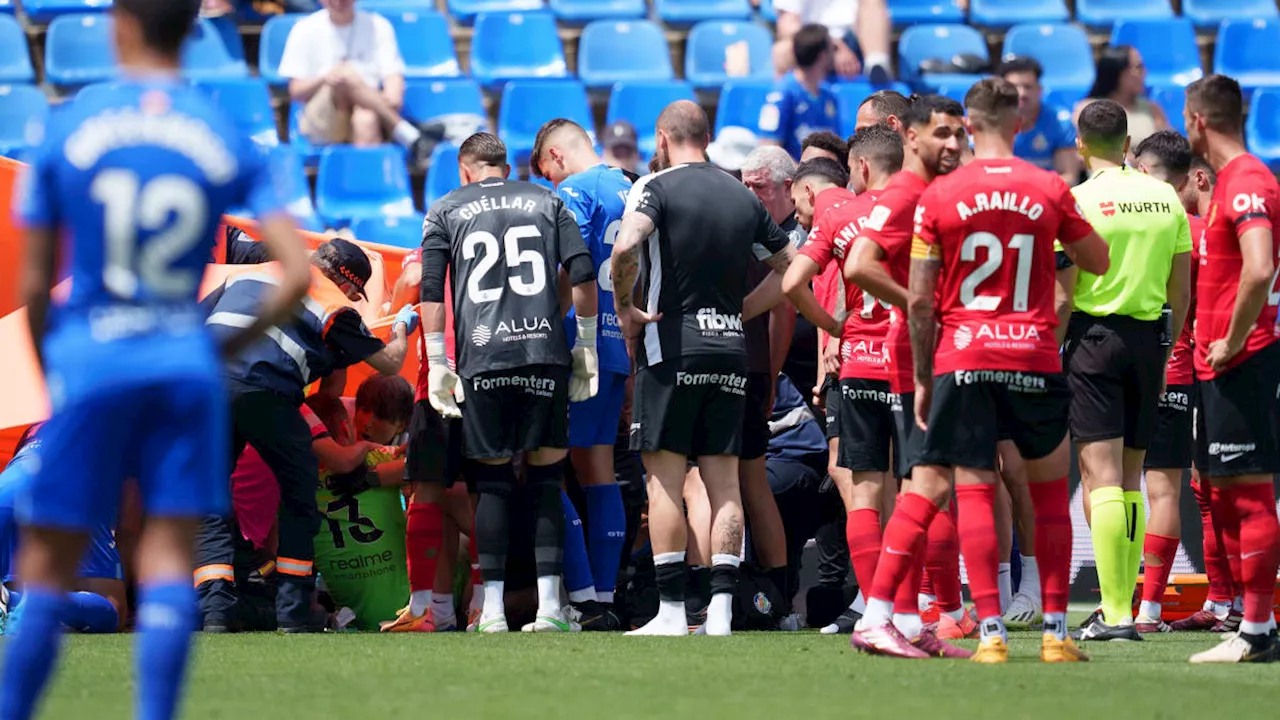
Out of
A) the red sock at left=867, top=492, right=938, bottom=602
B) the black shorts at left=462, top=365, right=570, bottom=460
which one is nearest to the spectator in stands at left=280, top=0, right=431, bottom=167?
the black shorts at left=462, top=365, right=570, bottom=460

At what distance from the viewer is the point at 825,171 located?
29.2 feet

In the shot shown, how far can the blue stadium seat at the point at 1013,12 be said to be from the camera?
52.4 feet

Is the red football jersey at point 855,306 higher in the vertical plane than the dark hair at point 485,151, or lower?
lower

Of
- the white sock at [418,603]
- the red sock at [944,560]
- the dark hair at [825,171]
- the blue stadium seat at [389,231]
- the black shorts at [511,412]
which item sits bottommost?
the white sock at [418,603]

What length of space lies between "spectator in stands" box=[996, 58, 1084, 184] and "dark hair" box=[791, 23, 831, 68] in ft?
4.44

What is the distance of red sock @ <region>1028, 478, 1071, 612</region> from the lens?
21.1 ft

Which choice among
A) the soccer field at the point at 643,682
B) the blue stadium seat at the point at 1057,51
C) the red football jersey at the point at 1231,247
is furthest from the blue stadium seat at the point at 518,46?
the red football jersey at the point at 1231,247

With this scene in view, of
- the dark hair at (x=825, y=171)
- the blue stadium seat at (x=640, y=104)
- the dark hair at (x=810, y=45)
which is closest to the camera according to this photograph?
the dark hair at (x=825, y=171)

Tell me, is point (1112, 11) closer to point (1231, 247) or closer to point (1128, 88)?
point (1128, 88)

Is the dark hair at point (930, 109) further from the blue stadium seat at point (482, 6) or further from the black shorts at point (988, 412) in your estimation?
the blue stadium seat at point (482, 6)

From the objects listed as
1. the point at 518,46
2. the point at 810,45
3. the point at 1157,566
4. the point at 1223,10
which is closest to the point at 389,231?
the point at 518,46

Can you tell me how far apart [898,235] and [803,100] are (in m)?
6.69

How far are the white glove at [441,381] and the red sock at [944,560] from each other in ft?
7.33

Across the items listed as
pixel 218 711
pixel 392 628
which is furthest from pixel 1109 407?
pixel 218 711
